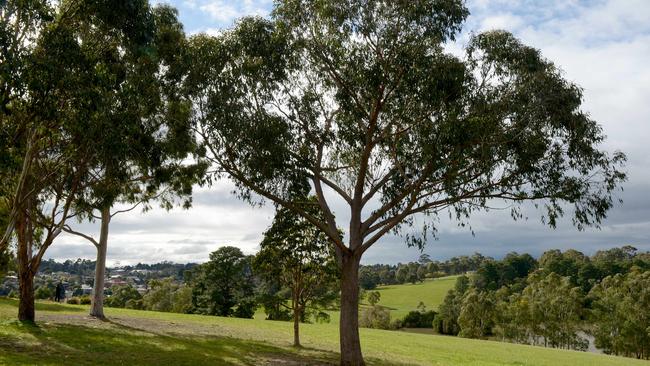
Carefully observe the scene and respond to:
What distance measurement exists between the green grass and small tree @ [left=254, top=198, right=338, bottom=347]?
7200cm

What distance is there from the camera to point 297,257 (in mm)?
25672

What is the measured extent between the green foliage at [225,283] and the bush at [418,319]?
40.8 meters

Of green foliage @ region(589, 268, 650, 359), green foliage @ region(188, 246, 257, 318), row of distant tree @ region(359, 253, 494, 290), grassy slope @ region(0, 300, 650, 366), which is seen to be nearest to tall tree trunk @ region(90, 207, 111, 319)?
grassy slope @ region(0, 300, 650, 366)

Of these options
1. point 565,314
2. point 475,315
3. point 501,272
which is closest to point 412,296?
point 501,272

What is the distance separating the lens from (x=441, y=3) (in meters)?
18.9

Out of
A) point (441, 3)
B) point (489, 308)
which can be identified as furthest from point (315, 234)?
point (489, 308)

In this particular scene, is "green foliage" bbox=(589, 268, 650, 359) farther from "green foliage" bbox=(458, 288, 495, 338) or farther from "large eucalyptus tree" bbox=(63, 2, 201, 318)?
"large eucalyptus tree" bbox=(63, 2, 201, 318)

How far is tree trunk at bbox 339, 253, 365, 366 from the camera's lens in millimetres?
20562

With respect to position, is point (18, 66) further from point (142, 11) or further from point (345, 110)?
point (345, 110)

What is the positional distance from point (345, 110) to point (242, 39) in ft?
16.1

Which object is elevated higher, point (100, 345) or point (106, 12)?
point (106, 12)

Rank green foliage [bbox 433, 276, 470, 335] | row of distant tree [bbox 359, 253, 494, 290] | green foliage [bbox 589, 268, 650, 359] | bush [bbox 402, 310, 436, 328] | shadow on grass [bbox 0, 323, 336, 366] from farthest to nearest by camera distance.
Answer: row of distant tree [bbox 359, 253, 494, 290] < bush [bbox 402, 310, 436, 328] < green foliage [bbox 433, 276, 470, 335] < green foliage [bbox 589, 268, 650, 359] < shadow on grass [bbox 0, 323, 336, 366]

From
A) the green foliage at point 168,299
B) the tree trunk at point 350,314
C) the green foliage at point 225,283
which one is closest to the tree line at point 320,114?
the tree trunk at point 350,314

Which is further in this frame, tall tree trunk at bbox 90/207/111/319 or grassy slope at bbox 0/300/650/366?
tall tree trunk at bbox 90/207/111/319
